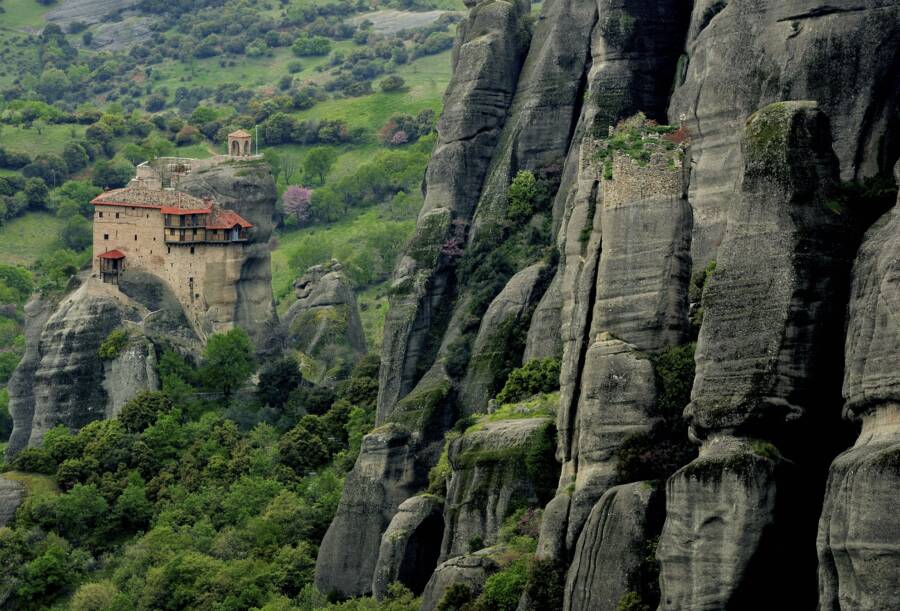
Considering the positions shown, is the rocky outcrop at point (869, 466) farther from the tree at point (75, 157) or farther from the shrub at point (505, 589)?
the tree at point (75, 157)

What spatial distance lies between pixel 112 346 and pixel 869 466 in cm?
7368

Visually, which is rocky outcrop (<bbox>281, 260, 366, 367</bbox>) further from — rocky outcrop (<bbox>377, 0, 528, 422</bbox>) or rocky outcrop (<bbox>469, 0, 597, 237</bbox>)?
rocky outcrop (<bbox>469, 0, 597, 237</bbox>)

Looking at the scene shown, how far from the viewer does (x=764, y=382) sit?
56.7 meters

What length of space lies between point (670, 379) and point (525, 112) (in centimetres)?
3488

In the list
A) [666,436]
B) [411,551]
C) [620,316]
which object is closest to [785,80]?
[620,316]

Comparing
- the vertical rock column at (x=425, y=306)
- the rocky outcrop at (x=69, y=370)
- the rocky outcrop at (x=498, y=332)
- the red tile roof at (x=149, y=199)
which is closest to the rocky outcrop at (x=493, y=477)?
the vertical rock column at (x=425, y=306)

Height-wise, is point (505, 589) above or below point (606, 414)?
below

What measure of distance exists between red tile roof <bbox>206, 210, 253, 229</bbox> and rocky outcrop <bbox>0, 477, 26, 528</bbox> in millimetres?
21780

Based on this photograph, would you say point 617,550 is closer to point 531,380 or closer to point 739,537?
point 739,537

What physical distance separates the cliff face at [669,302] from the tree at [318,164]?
7864 cm

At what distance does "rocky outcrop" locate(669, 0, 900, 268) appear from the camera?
6800cm

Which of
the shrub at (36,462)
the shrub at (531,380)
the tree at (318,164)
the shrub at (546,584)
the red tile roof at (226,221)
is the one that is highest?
the tree at (318,164)

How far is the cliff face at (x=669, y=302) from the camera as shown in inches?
2186

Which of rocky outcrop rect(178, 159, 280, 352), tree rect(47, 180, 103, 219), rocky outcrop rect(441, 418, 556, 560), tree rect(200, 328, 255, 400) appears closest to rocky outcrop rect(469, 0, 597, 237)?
rocky outcrop rect(441, 418, 556, 560)
